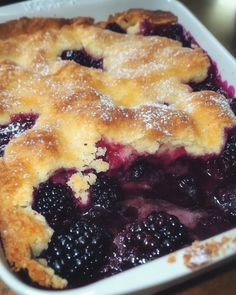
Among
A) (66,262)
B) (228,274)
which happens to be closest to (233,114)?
(228,274)

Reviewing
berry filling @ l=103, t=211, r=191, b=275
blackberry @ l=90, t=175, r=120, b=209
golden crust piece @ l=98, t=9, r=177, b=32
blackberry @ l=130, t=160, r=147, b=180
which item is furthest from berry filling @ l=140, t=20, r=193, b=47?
berry filling @ l=103, t=211, r=191, b=275

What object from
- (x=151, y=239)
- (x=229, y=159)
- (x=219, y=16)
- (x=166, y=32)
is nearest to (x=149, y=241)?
(x=151, y=239)

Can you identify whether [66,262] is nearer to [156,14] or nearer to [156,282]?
[156,282]

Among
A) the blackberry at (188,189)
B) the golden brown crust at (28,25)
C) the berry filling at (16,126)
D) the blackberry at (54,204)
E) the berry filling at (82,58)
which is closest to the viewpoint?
the blackberry at (54,204)

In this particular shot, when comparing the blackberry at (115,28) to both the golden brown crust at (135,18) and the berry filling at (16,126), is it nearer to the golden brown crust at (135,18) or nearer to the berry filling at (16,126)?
the golden brown crust at (135,18)

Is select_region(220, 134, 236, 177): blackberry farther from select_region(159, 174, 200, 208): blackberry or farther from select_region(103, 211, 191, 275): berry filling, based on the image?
select_region(103, 211, 191, 275): berry filling

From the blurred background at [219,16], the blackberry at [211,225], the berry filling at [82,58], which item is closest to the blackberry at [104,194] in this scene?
the blackberry at [211,225]
